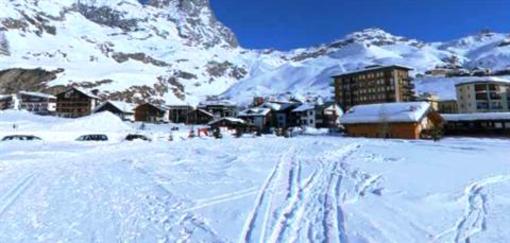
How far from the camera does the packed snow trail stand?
8578 millimetres

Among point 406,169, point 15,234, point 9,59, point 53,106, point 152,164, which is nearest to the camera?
point 15,234

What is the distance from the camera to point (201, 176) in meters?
17.1

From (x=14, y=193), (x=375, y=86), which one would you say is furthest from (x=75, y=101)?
(x=14, y=193)

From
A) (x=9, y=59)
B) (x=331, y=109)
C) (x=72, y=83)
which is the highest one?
(x=9, y=59)

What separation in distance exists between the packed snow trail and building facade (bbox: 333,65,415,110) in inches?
4144

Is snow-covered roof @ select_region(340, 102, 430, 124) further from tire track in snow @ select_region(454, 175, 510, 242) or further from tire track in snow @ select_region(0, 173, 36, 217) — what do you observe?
tire track in snow @ select_region(0, 173, 36, 217)

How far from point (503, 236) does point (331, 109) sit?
325 feet

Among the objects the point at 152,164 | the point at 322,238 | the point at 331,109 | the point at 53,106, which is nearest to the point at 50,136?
the point at 152,164

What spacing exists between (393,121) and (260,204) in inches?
2025

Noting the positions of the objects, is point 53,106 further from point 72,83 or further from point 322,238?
point 322,238

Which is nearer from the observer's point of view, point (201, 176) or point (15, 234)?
point (15, 234)

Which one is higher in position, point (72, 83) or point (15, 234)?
point (72, 83)

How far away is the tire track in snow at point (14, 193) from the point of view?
1147cm

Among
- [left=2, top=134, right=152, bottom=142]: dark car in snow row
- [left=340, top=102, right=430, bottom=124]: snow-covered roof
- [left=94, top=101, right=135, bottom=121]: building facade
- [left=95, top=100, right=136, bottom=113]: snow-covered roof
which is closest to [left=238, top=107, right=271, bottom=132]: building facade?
[left=94, top=101, right=135, bottom=121]: building facade
